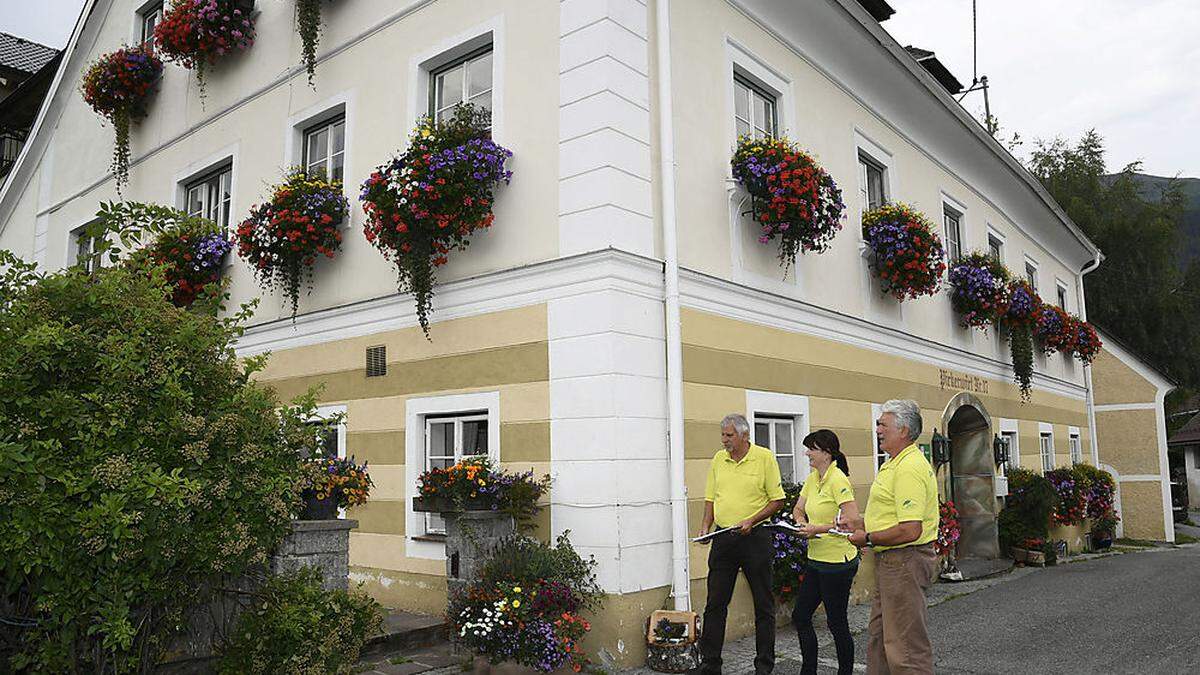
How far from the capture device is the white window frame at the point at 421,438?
7.94 metres

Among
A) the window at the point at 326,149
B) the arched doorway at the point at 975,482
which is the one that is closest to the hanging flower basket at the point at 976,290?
the arched doorway at the point at 975,482

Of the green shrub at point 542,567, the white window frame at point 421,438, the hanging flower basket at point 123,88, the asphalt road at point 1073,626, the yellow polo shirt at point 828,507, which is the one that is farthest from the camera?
the hanging flower basket at point 123,88

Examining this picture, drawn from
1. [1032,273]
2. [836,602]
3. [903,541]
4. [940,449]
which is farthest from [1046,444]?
[903,541]

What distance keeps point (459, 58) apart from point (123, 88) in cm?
670

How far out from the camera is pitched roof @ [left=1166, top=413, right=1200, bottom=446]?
40.8m

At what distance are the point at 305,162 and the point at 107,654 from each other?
22.1 feet

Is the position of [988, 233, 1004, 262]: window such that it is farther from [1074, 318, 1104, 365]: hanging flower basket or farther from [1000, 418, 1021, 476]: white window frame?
[1000, 418, 1021, 476]: white window frame

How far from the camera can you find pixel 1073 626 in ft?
29.3

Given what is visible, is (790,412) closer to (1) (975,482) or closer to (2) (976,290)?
(2) (976,290)

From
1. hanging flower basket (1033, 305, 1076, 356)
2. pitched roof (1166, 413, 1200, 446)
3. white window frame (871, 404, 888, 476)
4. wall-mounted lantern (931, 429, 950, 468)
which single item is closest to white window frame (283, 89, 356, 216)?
white window frame (871, 404, 888, 476)

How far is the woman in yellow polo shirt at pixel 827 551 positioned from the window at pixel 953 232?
8685mm

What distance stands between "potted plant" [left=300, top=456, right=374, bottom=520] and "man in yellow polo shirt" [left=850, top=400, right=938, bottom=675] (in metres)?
3.57

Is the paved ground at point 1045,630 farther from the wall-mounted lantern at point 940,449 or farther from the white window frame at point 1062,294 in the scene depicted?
the white window frame at point 1062,294

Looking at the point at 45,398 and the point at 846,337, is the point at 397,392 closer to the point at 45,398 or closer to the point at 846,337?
the point at 45,398
